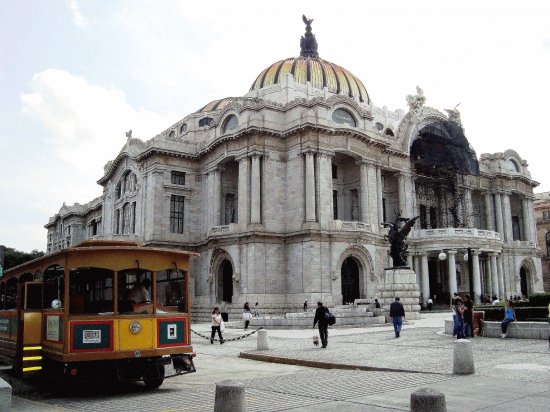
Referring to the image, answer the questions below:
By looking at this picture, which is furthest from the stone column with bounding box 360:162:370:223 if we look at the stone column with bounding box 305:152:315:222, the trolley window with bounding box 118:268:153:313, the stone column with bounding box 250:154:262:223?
the trolley window with bounding box 118:268:153:313

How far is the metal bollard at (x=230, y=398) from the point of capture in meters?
8.21

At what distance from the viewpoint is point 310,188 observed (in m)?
41.1

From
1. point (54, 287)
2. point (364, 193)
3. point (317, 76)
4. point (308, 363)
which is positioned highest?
point (317, 76)

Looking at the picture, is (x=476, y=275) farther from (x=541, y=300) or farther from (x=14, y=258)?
(x=14, y=258)

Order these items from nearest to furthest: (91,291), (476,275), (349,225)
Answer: (91,291) → (349,225) → (476,275)

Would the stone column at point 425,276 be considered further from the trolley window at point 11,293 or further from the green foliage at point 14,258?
the green foliage at point 14,258

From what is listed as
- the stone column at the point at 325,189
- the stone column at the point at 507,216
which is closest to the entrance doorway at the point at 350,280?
the stone column at the point at 325,189

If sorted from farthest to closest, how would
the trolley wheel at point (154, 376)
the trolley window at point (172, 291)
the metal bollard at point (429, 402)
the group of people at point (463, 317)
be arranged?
the group of people at point (463, 317) < the trolley window at point (172, 291) < the trolley wheel at point (154, 376) < the metal bollard at point (429, 402)

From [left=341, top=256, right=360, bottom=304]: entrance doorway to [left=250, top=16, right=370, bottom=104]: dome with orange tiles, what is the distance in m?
18.5

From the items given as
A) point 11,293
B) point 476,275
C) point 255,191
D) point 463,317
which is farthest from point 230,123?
point 11,293

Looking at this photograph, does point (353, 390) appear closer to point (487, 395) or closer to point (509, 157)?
point (487, 395)

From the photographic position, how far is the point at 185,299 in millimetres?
13602

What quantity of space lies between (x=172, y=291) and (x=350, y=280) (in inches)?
1195

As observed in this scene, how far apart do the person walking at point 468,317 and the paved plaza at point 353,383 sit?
1631 mm
